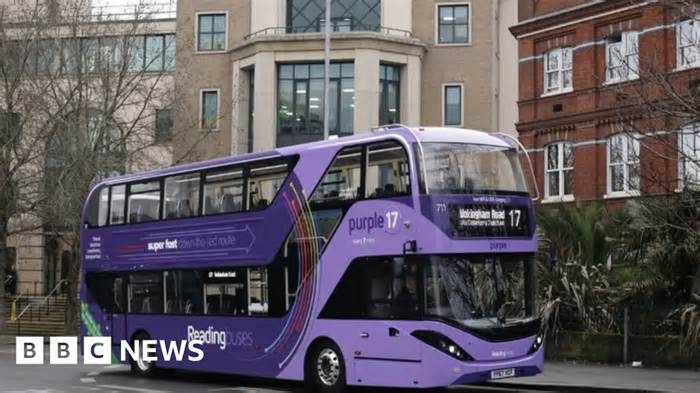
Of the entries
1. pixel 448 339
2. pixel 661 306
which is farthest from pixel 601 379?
pixel 448 339

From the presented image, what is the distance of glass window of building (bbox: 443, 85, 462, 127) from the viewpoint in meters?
51.4

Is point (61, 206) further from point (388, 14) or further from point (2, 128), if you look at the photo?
point (388, 14)

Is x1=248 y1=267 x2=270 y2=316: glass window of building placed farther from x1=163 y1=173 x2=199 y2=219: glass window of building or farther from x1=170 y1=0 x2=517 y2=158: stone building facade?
x1=170 y1=0 x2=517 y2=158: stone building facade

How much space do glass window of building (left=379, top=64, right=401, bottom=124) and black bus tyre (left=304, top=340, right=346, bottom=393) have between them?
33.2 m

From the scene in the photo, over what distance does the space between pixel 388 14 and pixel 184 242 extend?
32.9m

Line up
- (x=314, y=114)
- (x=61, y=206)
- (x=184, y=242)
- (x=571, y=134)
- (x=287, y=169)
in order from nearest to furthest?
1. (x=287, y=169)
2. (x=184, y=242)
3. (x=61, y=206)
4. (x=571, y=134)
5. (x=314, y=114)

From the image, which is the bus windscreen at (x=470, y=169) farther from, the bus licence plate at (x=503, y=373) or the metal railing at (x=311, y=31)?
the metal railing at (x=311, y=31)

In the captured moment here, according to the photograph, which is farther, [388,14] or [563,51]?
[388,14]

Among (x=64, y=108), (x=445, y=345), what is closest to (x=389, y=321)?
(x=445, y=345)

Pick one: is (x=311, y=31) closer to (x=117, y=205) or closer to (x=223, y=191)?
(x=117, y=205)

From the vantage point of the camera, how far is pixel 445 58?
51469 millimetres

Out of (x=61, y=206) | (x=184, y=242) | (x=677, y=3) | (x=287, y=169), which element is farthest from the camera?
(x=61, y=206)

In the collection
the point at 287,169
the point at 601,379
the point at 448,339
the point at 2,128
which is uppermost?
the point at 2,128

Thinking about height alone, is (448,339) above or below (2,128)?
below
